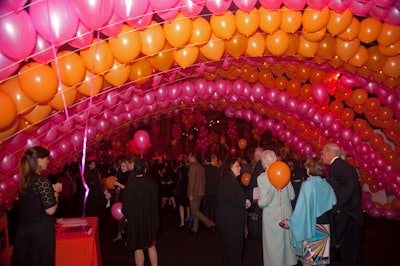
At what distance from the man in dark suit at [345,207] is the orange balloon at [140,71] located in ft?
9.48

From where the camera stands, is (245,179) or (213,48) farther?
(245,179)

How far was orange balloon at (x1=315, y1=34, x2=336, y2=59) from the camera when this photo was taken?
5.87 metres

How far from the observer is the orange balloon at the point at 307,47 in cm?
591

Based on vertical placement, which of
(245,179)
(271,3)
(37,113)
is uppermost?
(271,3)

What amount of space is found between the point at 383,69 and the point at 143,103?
14.7 ft

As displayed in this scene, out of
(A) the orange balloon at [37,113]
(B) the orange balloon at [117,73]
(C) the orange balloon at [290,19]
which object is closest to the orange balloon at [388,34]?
(C) the orange balloon at [290,19]

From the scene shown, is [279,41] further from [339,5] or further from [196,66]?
[196,66]

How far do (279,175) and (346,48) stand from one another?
2602 millimetres

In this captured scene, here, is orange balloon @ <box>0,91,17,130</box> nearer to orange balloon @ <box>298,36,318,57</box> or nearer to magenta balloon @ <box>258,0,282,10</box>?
magenta balloon @ <box>258,0,282,10</box>

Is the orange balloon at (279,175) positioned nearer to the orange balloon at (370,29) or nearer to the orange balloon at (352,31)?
the orange balloon at (352,31)

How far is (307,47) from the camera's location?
591 cm

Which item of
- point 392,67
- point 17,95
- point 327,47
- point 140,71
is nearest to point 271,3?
point 327,47

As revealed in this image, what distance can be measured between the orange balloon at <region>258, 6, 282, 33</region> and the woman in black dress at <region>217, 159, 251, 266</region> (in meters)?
1.89

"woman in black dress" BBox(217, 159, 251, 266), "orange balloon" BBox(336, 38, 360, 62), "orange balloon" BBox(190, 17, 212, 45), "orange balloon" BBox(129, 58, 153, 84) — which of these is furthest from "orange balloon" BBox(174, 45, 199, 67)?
"orange balloon" BBox(336, 38, 360, 62)
